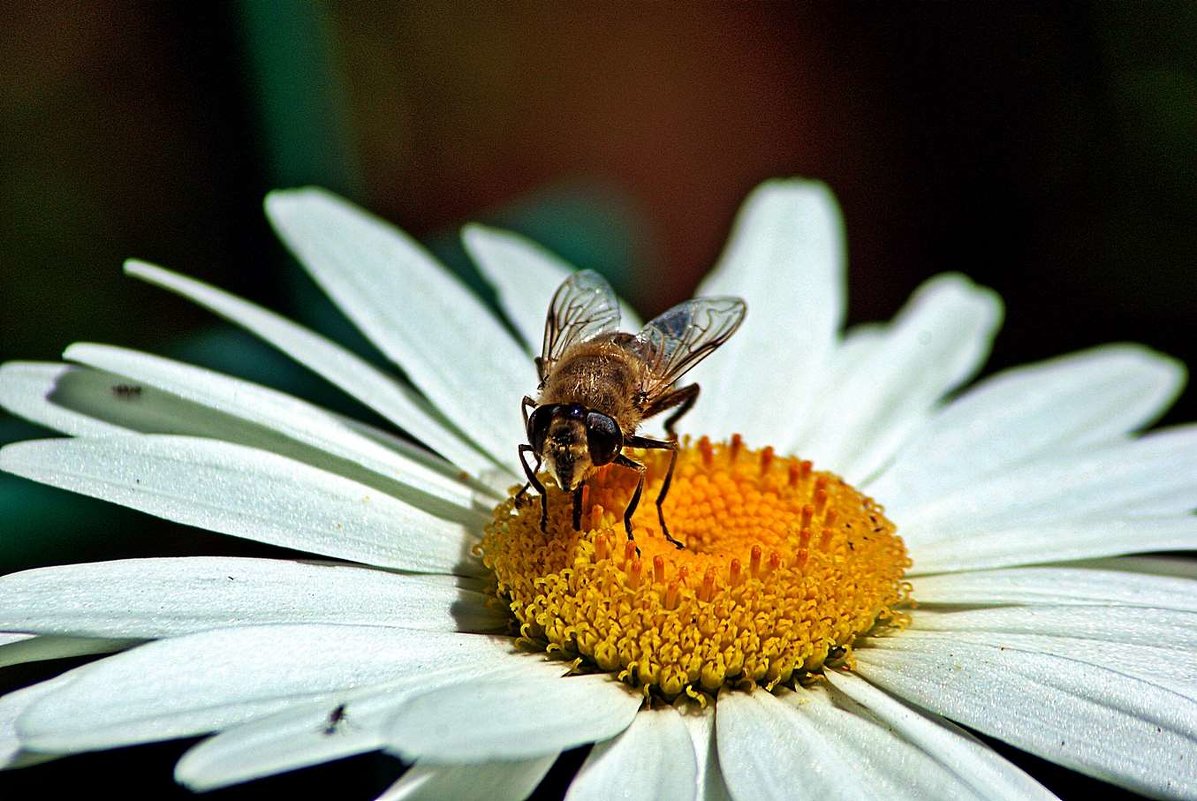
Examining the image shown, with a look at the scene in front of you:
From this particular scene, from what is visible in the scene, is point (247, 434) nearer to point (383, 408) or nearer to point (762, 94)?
point (383, 408)

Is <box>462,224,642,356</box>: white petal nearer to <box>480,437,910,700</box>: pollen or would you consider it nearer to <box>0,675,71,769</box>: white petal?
<box>480,437,910,700</box>: pollen

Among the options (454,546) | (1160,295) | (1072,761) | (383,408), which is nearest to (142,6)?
(383,408)

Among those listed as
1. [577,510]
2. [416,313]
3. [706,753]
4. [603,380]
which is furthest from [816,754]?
[416,313]

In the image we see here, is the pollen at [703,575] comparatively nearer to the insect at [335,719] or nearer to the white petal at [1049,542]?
the white petal at [1049,542]

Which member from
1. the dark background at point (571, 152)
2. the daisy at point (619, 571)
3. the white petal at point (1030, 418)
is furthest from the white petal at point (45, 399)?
the white petal at point (1030, 418)

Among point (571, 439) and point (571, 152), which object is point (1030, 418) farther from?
point (571, 152)
